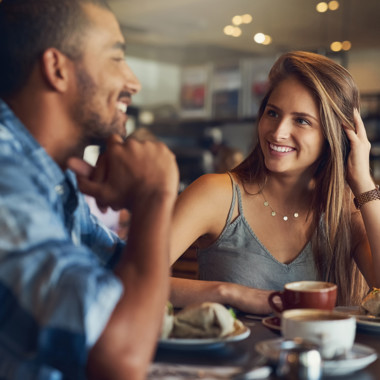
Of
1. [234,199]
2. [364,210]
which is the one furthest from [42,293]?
[364,210]

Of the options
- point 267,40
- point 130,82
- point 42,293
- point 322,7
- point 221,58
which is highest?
point 322,7

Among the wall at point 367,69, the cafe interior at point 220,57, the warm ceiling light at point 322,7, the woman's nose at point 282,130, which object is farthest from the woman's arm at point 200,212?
the wall at point 367,69

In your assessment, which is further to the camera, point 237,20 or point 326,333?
point 237,20

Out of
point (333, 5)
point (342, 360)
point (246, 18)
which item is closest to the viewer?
point (342, 360)

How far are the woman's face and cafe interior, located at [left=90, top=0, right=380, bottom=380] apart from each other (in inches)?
145

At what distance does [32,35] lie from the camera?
1064mm

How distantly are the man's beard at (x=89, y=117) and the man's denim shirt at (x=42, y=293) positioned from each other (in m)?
0.23

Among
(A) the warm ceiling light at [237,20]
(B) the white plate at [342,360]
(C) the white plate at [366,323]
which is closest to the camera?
(B) the white plate at [342,360]

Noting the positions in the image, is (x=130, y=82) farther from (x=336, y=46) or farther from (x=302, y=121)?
(x=336, y=46)

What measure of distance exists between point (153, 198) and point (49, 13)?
401 mm

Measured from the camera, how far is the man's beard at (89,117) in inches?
42.2

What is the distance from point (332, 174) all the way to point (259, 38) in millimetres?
5684

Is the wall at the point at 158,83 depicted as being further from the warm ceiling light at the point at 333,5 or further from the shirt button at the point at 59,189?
the shirt button at the point at 59,189

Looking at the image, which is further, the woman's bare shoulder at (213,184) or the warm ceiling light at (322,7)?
the warm ceiling light at (322,7)
